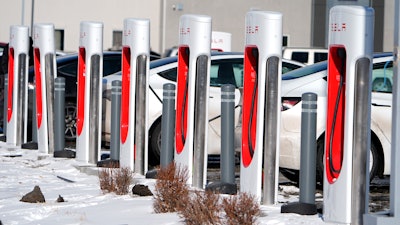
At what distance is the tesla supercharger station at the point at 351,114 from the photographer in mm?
9164

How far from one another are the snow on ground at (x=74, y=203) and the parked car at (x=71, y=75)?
3.63 meters

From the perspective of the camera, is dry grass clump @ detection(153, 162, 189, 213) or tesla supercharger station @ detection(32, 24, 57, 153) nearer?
dry grass clump @ detection(153, 162, 189, 213)

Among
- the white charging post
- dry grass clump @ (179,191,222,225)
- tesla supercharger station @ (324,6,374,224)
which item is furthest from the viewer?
tesla supercharger station @ (324,6,374,224)

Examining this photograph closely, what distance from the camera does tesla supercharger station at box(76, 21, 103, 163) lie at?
1474 cm

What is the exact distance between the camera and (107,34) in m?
47.8

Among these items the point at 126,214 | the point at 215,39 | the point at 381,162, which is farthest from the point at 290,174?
the point at 215,39

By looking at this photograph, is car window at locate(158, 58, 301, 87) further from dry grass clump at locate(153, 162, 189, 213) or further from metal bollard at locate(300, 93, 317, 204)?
dry grass clump at locate(153, 162, 189, 213)

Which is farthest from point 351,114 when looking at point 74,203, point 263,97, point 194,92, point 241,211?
point 194,92

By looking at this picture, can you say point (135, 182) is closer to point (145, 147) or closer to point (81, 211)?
point (145, 147)

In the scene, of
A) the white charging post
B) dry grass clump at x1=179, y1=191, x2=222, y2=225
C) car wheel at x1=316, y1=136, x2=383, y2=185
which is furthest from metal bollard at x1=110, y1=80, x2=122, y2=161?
the white charging post

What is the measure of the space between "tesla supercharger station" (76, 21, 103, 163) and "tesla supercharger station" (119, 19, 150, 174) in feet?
4.10

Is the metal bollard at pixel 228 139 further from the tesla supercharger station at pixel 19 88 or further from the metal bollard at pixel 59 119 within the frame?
the tesla supercharger station at pixel 19 88

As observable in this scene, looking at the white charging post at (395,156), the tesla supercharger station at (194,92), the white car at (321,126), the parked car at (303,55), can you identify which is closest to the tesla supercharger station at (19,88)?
the tesla supercharger station at (194,92)

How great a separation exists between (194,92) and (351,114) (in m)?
3.13
